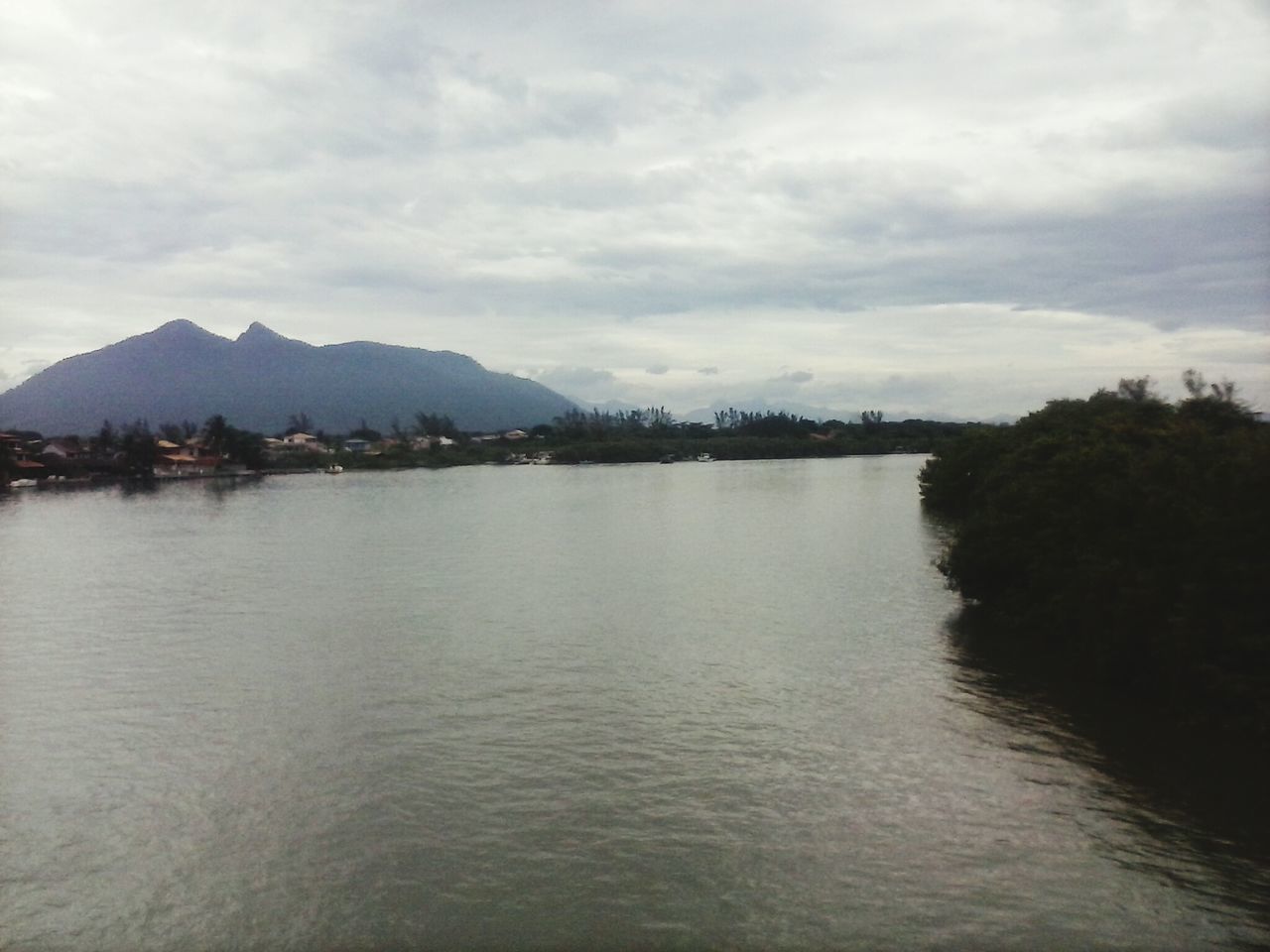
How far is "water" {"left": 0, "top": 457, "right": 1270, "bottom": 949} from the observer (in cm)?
976

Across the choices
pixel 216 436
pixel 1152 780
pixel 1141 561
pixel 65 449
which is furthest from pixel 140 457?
pixel 1152 780

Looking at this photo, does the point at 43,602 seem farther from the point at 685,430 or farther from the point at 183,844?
the point at 685,430

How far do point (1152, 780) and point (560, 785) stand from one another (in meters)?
8.43

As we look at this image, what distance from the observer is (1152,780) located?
13.2 metres

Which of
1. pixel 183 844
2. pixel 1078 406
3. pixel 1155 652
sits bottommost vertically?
pixel 183 844

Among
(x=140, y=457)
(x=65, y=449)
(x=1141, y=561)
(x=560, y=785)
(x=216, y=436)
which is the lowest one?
(x=560, y=785)

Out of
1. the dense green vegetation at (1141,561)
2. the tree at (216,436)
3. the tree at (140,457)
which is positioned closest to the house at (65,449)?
the tree at (140,457)

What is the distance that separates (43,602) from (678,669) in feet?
69.8

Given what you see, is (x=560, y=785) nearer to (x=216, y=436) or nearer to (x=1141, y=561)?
(x=1141, y=561)

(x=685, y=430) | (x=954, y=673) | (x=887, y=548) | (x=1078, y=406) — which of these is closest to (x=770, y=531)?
(x=887, y=548)

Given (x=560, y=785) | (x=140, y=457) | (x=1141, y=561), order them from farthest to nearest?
1. (x=140, y=457)
2. (x=1141, y=561)
3. (x=560, y=785)

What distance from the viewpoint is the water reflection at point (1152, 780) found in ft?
34.9

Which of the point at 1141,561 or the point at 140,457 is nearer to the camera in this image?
the point at 1141,561

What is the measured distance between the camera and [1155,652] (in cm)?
1565
